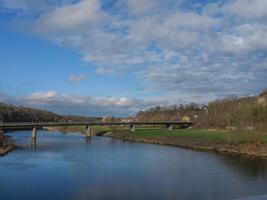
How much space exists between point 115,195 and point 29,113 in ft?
594

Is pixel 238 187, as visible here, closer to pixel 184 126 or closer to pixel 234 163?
pixel 234 163

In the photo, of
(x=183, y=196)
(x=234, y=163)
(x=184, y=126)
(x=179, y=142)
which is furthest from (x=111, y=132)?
(x=183, y=196)

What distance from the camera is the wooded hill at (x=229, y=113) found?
8062 centimetres

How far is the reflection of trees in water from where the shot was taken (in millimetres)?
37500

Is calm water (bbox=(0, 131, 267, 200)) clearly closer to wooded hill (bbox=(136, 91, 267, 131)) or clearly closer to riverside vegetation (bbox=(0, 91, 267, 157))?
riverside vegetation (bbox=(0, 91, 267, 157))

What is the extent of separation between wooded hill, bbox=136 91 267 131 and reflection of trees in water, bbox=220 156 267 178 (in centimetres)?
1504

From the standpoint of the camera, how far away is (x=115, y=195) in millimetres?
25578

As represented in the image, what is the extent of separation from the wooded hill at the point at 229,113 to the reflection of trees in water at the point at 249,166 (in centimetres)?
1504

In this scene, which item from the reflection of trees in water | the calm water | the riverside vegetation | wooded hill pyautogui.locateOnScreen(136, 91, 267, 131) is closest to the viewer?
the calm water

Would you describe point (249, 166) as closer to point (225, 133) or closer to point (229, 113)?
point (225, 133)

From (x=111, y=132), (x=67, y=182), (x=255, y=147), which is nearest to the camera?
(x=67, y=182)

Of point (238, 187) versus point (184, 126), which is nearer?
point (238, 187)

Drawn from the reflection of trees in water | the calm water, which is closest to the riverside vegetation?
the reflection of trees in water

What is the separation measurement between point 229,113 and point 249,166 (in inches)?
2420
